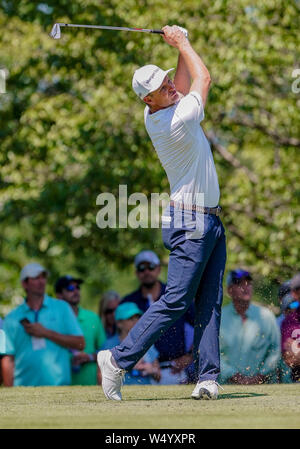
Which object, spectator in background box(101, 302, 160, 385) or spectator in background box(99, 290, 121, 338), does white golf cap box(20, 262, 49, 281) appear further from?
spectator in background box(99, 290, 121, 338)

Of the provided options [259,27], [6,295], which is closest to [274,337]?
[259,27]

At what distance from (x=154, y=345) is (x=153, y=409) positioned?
3094mm

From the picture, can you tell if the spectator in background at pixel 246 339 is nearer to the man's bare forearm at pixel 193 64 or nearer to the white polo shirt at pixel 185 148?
the white polo shirt at pixel 185 148

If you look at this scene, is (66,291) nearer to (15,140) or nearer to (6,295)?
(15,140)

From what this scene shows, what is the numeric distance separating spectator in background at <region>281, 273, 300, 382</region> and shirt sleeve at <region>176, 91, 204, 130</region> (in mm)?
2831

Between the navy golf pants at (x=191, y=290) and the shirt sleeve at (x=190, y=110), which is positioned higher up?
the shirt sleeve at (x=190, y=110)

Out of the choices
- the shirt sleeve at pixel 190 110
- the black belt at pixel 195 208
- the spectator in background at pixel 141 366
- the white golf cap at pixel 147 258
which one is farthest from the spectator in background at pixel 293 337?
the shirt sleeve at pixel 190 110

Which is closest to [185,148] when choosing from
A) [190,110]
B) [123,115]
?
[190,110]

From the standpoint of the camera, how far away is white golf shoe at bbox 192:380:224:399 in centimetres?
583

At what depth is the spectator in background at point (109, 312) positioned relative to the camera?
32.8 ft

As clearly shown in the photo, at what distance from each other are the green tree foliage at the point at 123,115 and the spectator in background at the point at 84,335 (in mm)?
2383

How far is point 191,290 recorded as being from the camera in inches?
229

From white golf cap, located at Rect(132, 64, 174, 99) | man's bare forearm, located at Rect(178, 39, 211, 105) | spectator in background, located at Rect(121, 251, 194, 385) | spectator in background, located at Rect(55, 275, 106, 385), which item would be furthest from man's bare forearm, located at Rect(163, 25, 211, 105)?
spectator in background, located at Rect(55, 275, 106, 385)

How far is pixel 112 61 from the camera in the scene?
1177cm
